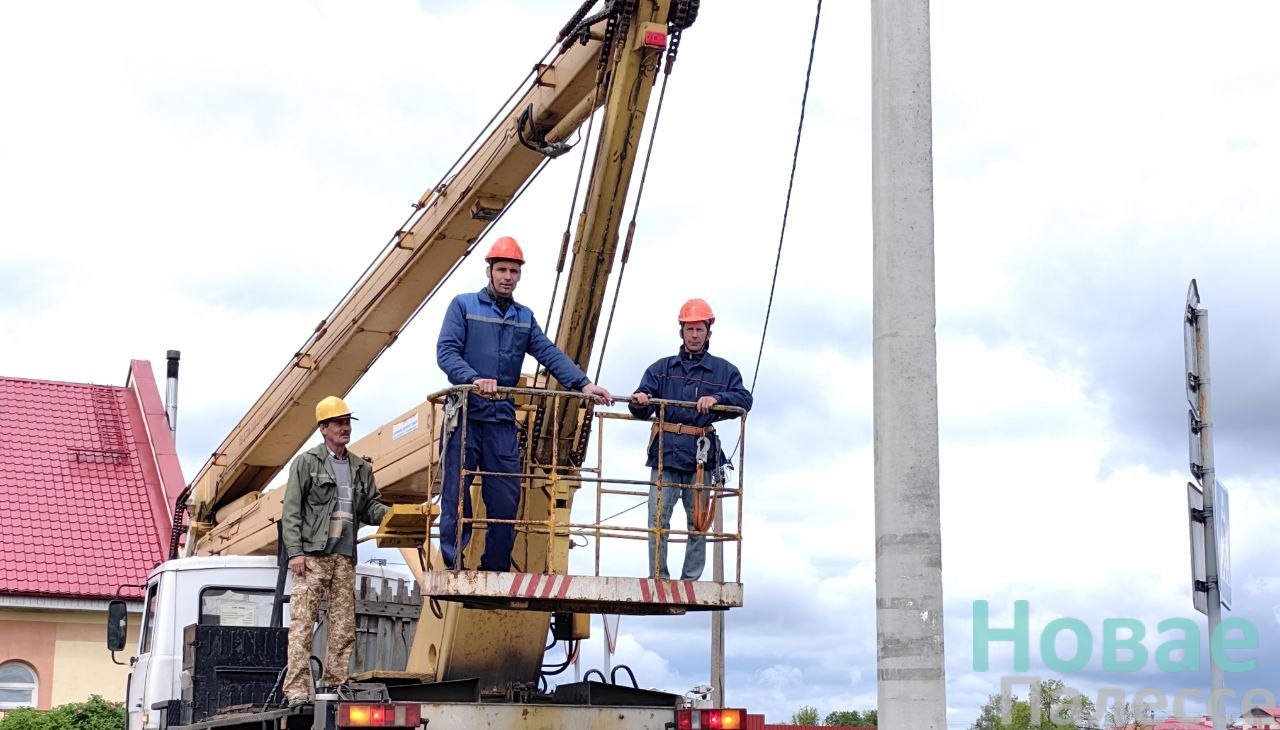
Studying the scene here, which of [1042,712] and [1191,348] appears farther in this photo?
[1042,712]

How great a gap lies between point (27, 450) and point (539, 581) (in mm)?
21132

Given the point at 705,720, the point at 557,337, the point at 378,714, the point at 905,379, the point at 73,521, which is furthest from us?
the point at 73,521

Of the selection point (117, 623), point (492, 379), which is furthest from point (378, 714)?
point (117, 623)

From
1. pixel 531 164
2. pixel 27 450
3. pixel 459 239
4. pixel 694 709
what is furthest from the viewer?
pixel 27 450

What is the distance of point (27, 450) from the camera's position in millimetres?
27562

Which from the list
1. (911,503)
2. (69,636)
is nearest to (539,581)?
(911,503)

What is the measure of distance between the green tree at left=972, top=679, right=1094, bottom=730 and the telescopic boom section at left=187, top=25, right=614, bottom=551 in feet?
27.6

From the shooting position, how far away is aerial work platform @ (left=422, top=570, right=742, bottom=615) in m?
8.97

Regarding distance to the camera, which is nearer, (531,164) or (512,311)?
(512,311)

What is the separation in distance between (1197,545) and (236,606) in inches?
283

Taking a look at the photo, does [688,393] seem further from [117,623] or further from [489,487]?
[117,623]

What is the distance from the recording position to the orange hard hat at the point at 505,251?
9.84 metres

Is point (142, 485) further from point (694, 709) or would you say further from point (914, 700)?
point (914, 700)

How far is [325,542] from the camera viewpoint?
9.80 meters
